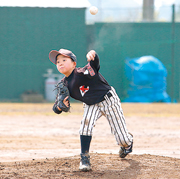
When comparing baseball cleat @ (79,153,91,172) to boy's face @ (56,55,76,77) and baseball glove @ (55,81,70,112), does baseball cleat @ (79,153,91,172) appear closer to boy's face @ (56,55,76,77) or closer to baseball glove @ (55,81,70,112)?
baseball glove @ (55,81,70,112)

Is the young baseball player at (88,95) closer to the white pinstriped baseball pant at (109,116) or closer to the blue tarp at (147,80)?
the white pinstriped baseball pant at (109,116)

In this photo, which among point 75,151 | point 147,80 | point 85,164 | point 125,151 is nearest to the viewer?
point 85,164

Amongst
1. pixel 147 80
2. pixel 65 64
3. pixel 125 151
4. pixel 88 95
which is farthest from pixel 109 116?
pixel 147 80

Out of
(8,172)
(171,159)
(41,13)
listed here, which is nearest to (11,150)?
(8,172)

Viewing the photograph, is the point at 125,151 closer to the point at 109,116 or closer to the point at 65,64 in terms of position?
the point at 109,116

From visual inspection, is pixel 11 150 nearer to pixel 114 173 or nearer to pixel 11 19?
pixel 114 173

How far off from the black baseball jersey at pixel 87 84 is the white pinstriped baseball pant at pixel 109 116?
8cm

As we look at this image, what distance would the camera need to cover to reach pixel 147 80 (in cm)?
1331

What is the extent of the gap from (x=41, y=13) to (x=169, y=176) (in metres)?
12.2

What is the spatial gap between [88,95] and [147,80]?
10.0m

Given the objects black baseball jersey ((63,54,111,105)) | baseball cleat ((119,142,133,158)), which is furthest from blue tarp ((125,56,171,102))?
black baseball jersey ((63,54,111,105))

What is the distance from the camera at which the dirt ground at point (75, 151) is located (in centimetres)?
336

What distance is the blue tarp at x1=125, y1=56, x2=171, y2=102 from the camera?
520 inches

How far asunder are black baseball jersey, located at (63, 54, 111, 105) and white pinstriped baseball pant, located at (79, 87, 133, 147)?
0.08m
